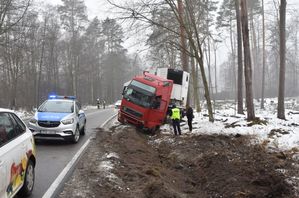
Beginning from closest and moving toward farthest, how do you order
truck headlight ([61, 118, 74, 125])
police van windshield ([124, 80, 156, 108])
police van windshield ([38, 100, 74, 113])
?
truck headlight ([61, 118, 74, 125]) → police van windshield ([38, 100, 74, 113]) → police van windshield ([124, 80, 156, 108])

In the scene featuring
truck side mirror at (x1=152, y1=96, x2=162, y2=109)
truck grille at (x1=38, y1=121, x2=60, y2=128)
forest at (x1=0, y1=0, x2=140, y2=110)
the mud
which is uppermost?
forest at (x1=0, y1=0, x2=140, y2=110)

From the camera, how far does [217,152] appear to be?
39.0 ft

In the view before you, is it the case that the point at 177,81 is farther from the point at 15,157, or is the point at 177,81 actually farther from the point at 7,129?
the point at 15,157

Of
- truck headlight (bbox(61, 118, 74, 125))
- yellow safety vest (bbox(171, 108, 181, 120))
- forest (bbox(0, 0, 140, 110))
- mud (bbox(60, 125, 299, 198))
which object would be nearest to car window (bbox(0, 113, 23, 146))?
mud (bbox(60, 125, 299, 198))

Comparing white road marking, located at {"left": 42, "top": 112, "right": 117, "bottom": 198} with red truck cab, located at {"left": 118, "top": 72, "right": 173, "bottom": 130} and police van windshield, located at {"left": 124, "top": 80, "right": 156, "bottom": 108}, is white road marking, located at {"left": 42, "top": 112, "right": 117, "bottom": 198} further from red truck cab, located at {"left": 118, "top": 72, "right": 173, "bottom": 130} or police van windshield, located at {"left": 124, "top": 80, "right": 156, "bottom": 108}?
police van windshield, located at {"left": 124, "top": 80, "right": 156, "bottom": 108}

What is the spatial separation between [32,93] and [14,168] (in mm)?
46060

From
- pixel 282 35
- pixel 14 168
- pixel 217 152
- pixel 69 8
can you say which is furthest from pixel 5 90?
pixel 14 168

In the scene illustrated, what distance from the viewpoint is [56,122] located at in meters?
13.5

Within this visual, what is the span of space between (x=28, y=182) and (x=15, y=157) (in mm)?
1114

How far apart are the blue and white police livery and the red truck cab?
5.76 metres

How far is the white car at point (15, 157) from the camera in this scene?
544 cm

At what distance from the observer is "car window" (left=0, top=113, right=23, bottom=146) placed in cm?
591

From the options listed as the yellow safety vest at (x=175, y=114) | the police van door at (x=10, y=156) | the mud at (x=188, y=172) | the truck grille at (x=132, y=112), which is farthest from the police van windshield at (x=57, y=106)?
the police van door at (x=10, y=156)

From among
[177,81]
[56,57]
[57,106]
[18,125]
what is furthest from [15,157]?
[56,57]
